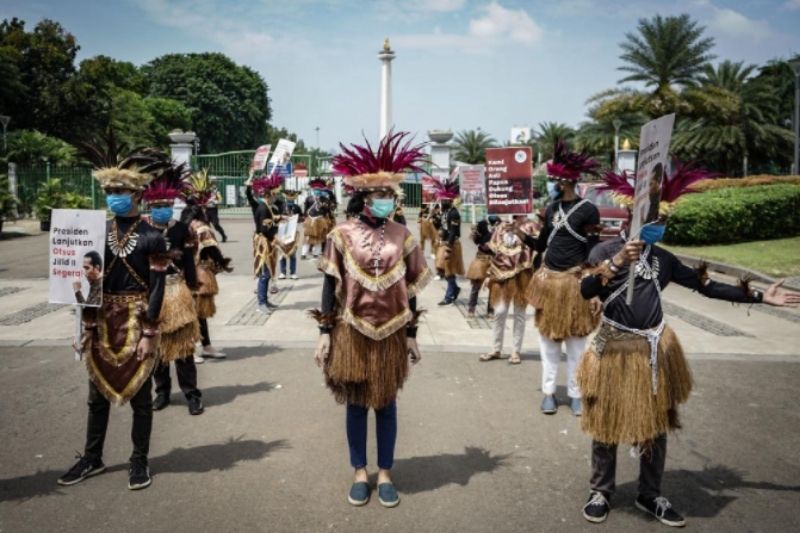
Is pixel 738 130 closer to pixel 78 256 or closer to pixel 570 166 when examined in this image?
pixel 570 166

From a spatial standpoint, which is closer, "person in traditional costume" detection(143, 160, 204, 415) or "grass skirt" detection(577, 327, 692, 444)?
"grass skirt" detection(577, 327, 692, 444)

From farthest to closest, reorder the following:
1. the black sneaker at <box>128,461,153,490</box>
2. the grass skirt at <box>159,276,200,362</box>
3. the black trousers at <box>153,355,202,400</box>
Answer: the black trousers at <box>153,355,202,400</box> → the grass skirt at <box>159,276,200,362</box> → the black sneaker at <box>128,461,153,490</box>

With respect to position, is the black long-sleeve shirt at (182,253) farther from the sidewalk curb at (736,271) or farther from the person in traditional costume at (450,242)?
the sidewalk curb at (736,271)

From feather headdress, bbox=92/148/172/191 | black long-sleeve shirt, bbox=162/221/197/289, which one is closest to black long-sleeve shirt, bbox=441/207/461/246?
black long-sleeve shirt, bbox=162/221/197/289

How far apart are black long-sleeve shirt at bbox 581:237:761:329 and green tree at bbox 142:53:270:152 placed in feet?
214

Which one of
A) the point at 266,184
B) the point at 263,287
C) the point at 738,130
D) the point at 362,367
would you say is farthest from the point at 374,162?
the point at 738,130

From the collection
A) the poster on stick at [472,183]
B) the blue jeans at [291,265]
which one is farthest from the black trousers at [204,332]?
the blue jeans at [291,265]

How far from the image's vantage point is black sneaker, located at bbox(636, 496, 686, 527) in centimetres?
390

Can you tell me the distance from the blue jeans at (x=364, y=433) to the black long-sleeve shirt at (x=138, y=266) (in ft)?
5.13

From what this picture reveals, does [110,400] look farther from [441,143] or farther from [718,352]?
[441,143]

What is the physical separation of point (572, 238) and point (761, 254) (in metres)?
12.6

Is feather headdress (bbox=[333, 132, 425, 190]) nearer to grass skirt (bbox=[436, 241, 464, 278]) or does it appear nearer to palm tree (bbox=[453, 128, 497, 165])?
grass skirt (bbox=[436, 241, 464, 278])

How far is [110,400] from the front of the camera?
450 centimetres

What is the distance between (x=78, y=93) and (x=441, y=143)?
25.9 metres
